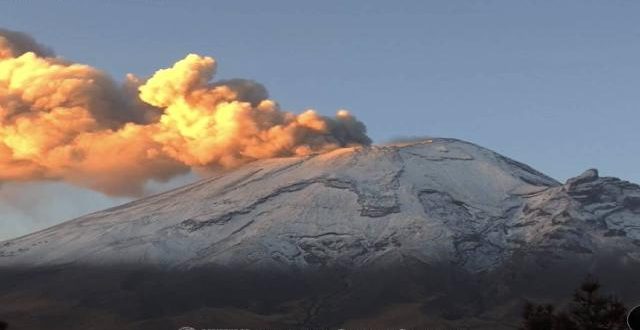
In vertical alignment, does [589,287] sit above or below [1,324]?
below

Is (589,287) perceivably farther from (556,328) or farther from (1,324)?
(1,324)

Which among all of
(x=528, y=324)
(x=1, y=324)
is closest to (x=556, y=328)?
(x=528, y=324)

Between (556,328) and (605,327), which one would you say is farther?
(556,328)

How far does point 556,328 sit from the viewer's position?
3199 inches

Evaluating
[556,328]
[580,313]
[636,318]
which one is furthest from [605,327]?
[636,318]

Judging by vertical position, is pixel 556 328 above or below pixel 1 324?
below

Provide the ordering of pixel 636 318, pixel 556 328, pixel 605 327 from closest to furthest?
1. pixel 636 318
2. pixel 605 327
3. pixel 556 328

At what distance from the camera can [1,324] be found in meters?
92.2

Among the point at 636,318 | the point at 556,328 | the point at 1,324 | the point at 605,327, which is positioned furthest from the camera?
the point at 1,324

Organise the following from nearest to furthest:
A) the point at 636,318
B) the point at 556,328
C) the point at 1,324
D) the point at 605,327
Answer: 1. the point at 636,318
2. the point at 605,327
3. the point at 556,328
4. the point at 1,324

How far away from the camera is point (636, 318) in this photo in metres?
18.6

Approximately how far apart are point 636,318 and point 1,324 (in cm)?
8389

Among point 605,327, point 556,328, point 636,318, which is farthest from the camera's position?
point 556,328

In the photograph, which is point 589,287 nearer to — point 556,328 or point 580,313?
point 580,313
